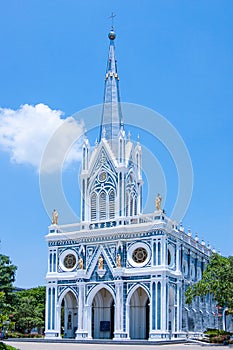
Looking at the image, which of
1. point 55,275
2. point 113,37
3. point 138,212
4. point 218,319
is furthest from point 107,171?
point 218,319

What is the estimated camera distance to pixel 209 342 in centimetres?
4200

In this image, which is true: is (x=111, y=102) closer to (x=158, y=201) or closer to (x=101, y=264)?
(x=158, y=201)

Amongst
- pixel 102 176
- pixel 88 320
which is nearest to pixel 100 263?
pixel 88 320

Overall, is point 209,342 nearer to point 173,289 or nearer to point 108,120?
point 173,289

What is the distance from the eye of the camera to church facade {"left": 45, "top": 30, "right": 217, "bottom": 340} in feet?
143

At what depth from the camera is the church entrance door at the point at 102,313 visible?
46.6 m

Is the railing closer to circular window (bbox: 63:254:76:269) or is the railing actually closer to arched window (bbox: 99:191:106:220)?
arched window (bbox: 99:191:106:220)

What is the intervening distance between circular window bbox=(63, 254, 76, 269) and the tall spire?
10.8m

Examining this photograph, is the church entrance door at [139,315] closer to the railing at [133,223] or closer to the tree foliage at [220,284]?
the tree foliage at [220,284]

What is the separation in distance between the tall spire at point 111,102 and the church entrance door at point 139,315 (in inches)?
544

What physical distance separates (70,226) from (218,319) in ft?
63.2

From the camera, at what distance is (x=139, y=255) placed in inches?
1764

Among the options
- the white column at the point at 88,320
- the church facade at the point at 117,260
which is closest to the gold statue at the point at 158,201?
the church facade at the point at 117,260

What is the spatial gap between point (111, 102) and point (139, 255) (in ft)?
49.0
